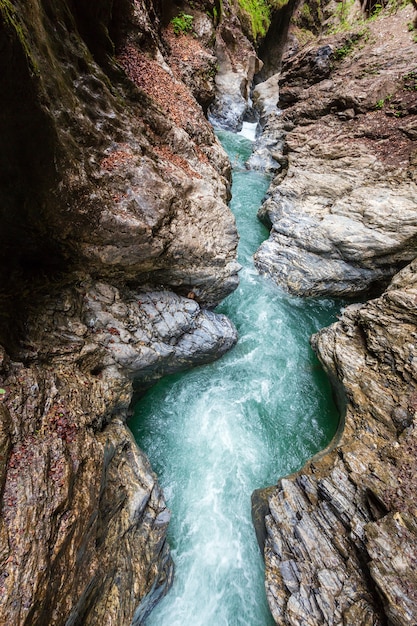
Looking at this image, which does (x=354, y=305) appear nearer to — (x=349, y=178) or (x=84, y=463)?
(x=349, y=178)

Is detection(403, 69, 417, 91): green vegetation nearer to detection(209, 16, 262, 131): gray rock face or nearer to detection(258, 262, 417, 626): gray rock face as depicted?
detection(258, 262, 417, 626): gray rock face

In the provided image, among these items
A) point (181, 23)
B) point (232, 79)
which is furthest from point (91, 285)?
point (232, 79)

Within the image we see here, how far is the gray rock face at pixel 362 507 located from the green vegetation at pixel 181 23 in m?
13.0

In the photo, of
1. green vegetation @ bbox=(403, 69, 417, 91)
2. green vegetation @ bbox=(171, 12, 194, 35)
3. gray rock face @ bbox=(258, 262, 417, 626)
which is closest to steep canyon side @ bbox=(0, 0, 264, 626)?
gray rock face @ bbox=(258, 262, 417, 626)

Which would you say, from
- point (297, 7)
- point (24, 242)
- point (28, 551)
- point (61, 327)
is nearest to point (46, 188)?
point (24, 242)

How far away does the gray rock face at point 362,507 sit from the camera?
5164 mm

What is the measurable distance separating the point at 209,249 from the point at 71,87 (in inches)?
188

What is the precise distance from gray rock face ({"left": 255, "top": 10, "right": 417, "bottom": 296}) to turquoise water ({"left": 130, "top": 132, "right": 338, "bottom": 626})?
206 centimetres

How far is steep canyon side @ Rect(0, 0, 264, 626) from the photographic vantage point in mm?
4059

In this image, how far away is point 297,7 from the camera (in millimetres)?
27547

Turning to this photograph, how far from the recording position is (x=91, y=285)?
7020 mm

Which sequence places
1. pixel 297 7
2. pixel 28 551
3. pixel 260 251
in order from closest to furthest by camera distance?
pixel 28 551 < pixel 260 251 < pixel 297 7

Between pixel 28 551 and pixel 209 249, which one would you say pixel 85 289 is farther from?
pixel 28 551

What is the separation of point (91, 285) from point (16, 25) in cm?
456
